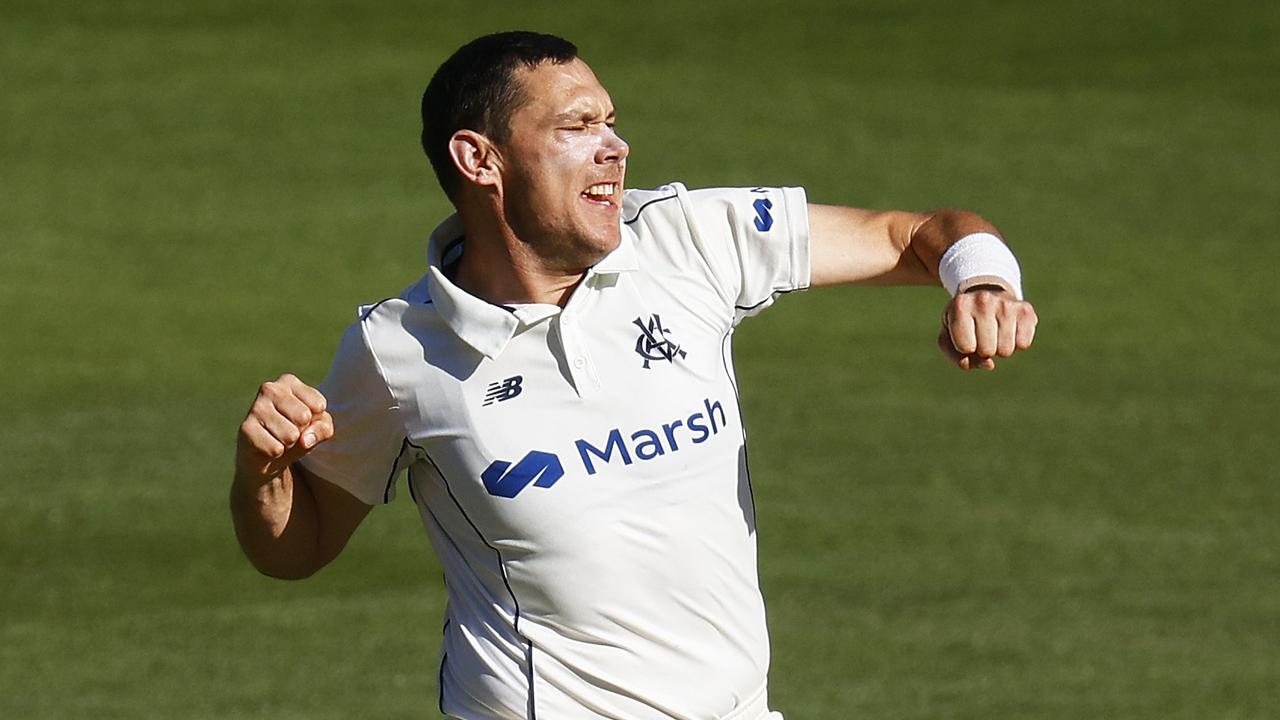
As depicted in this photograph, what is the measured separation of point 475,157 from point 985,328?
1.07 metres

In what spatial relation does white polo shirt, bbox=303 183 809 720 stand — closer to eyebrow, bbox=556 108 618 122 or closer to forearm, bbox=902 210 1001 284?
eyebrow, bbox=556 108 618 122

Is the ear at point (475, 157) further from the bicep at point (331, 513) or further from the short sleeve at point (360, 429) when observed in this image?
the bicep at point (331, 513)

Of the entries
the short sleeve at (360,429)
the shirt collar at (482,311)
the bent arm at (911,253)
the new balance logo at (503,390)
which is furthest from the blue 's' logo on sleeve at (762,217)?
the short sleeve at (360,429)

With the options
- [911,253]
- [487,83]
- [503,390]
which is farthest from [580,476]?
[911,253]

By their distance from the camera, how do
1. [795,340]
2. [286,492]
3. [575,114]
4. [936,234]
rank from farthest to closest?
1. [795,340]
2. [936,234]
3. [286,492]
4. [575,114]

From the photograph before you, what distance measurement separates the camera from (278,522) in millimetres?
4324

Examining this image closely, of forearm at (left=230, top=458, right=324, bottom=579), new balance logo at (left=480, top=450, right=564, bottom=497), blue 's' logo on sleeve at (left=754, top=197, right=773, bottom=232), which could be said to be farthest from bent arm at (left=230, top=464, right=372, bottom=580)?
blue 's' logo on sleeve at (left=754, top=197, right=773, bottom=232)

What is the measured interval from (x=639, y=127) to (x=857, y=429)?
27.5 ft

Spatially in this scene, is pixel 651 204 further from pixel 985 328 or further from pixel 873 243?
pixel 985 328

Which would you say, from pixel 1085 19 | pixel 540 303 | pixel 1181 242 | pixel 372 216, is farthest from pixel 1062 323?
pixel 540 303

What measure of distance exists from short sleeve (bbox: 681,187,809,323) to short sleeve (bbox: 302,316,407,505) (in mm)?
725

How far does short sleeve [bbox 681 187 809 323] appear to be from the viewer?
4398 millimetres

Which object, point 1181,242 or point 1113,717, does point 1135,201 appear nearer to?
point 1181,242

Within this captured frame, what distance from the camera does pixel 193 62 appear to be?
21500mm
